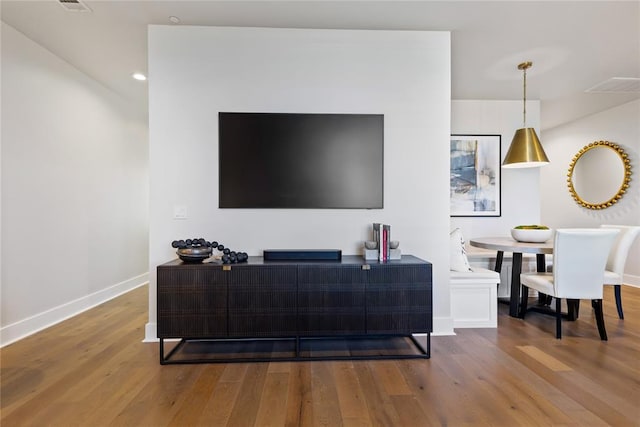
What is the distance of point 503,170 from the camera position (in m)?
4.44

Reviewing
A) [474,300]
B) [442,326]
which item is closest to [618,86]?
[474,300]

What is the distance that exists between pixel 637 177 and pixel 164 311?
6064 millimetres

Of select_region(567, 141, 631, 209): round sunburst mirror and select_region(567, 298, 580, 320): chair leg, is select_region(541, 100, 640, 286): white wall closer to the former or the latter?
select_region(567, 141, 631, 209): round sunburst mirror

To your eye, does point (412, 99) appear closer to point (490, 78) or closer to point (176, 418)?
point (490, 78)

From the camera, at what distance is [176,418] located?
5.32 ft

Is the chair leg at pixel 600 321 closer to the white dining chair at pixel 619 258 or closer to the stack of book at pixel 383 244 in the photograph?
the white dining chair at pixel 619 258

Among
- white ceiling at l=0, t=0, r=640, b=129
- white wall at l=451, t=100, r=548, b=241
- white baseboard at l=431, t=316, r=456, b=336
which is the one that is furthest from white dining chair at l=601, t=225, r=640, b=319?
white ceiling at l=0, t=0, r=640, b=129

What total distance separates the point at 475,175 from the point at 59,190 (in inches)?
193

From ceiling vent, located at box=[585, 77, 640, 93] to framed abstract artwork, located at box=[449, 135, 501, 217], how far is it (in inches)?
45.7

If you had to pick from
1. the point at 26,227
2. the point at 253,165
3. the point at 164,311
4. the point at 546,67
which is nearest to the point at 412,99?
the point at 253,165

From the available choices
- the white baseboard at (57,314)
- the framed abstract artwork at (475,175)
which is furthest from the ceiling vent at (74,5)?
the framed abstract artwork at (475,175)

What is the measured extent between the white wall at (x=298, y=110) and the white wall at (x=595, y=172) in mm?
3691

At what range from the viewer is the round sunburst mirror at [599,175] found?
4582 millimetres

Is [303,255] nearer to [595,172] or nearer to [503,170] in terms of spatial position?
[503,170]
